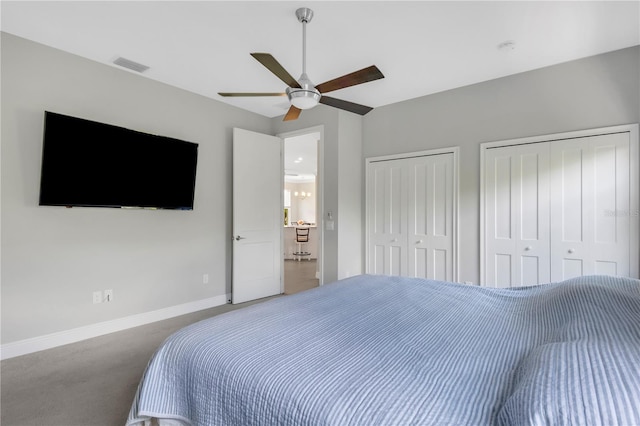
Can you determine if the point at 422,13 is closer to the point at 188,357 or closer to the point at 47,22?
the point at 188,357

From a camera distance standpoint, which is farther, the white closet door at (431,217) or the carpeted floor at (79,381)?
the white closet door at (431,217)

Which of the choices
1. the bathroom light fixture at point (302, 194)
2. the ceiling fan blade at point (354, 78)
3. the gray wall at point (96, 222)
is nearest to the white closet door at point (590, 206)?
the ceiling fan blade at point (354, 78)

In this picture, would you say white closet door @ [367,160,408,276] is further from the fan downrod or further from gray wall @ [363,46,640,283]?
the fan downrod

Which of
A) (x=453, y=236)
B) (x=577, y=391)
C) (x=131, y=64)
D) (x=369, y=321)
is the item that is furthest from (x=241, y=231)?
(x=577, y=391)

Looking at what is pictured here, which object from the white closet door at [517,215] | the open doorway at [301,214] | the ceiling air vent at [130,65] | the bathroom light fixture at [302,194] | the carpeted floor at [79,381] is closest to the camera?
the carpeted floor at [79,381]

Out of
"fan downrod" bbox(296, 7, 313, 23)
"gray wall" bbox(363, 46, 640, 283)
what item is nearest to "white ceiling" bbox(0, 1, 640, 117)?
"fan downrod" bbox(296, 7, 313, 23)

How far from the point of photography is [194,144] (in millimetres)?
3748

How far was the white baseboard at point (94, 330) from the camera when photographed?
2646 millimetres

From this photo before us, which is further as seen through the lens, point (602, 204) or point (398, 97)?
point (398, 97)

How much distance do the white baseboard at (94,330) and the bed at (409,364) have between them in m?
2.19

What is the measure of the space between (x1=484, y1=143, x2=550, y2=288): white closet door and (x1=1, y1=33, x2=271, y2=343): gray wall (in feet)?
10.6

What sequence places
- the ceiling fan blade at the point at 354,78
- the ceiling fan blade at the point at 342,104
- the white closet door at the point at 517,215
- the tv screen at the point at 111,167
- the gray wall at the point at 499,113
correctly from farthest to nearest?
the white closet door at the point at 517,215 → the gray wall at the point at 499,113 → the tv screen at the point at 111,167 → the ceiling fan blade at the point at 342,104 → the ceiling fan blade at the point at 354,78

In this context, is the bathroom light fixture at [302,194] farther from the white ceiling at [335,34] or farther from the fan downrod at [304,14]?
the fan downrod at [304,14]

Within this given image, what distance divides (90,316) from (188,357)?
2.55 m
